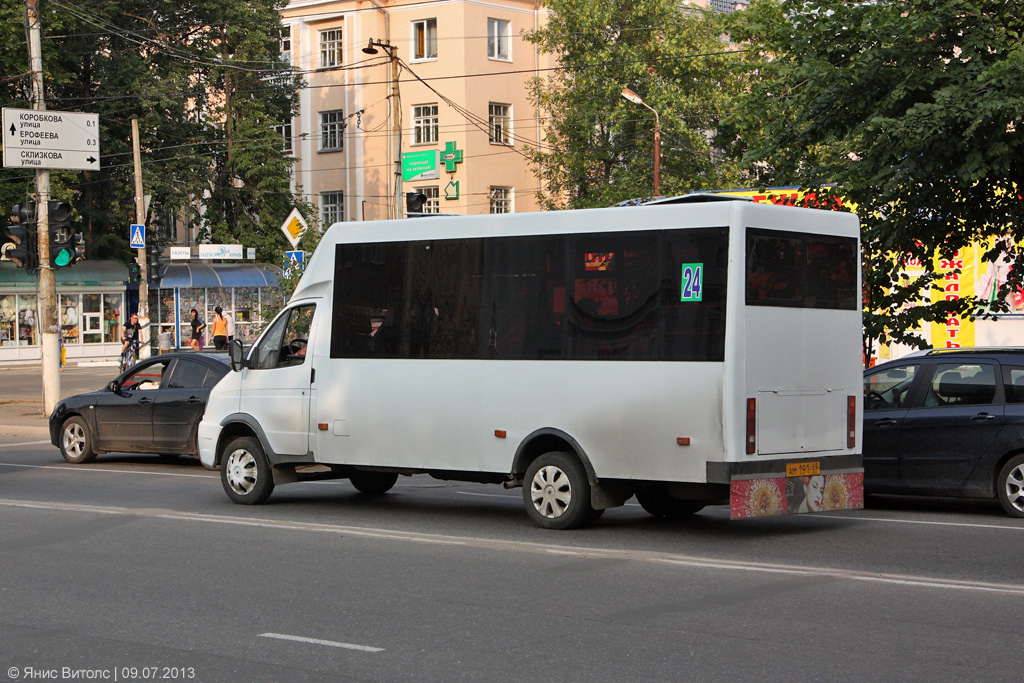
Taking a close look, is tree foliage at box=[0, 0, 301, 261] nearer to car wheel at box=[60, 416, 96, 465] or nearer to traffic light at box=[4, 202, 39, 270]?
traffic light at box=[4, 202, 39, 270]

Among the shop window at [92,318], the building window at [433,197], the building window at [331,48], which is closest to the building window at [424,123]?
the building window at [433,197]

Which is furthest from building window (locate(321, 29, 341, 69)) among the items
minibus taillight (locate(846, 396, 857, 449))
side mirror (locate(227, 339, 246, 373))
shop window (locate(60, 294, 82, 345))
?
minibus taillight (locate(846, 396, 857, 449))

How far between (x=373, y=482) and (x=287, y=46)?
4773 centimetres

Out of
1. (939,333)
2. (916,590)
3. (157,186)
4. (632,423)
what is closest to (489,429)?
(632,423)

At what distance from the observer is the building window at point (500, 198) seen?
53531 millimetres

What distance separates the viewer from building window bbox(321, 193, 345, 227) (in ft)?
186

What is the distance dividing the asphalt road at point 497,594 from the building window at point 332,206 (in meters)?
44.6

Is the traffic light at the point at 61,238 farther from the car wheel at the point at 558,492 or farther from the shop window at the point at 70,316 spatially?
the shop window at the point at 70,316

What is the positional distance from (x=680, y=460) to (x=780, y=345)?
3.96 feet

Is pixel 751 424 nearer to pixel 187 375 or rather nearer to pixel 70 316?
pixel 187 375

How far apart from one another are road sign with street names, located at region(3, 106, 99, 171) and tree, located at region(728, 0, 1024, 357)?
12987 mm

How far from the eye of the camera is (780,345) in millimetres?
10094

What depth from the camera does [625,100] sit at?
44.9 m

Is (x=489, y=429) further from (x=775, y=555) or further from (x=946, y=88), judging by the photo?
(x=946, y=88)
